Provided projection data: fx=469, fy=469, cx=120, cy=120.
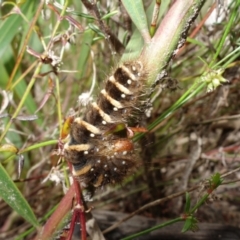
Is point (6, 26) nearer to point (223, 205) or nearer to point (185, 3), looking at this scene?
point (185, 3)

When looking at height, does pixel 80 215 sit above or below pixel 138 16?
below

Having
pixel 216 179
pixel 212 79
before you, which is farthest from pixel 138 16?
pixel 216 179

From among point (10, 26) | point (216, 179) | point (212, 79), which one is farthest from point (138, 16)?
point (10, 26)

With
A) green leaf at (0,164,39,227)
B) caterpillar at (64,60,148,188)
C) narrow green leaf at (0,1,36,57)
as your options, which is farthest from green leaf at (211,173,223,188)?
narrow green leaf at (0,1,36,57)

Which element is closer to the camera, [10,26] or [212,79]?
[212,79]

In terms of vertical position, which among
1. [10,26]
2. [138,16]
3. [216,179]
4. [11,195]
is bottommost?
[216,179]

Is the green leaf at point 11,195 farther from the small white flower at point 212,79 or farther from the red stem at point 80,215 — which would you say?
the small white flower at point 212,79

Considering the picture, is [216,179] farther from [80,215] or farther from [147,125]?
[147,125]
